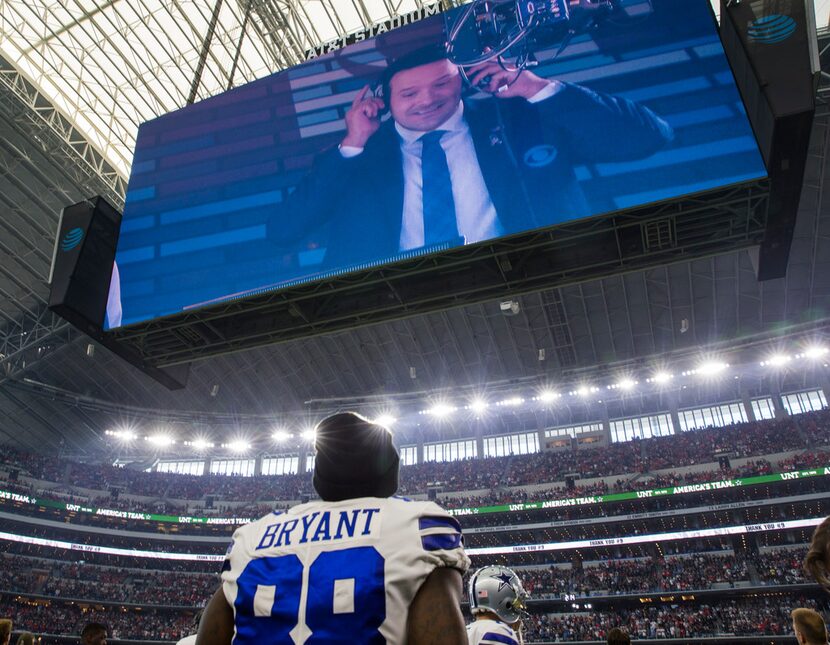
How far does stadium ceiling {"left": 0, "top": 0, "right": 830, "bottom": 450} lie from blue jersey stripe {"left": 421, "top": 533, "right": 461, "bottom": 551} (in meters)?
20.1

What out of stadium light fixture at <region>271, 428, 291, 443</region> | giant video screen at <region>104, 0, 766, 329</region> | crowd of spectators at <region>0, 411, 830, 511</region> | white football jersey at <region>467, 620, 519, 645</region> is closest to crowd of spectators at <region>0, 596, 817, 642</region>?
crowd of spectators at <region>0, 411, 830, 511</region>

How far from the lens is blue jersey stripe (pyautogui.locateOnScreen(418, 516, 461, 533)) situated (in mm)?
1657

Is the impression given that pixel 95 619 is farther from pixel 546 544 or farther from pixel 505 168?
pixel 505 168

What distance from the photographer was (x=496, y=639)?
2861 millimetres

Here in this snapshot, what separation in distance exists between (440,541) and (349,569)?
0.26 meters

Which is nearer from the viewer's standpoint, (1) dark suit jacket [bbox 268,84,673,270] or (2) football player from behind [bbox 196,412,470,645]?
(2) football player from behind [bbox 196,412,470,645]

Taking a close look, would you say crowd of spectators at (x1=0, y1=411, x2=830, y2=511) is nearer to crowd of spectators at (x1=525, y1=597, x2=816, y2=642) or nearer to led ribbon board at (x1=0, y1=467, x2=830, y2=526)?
led ribbon board at (x1=0, y1=467, x2=830, y2=526)

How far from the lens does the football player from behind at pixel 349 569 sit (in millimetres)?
1509

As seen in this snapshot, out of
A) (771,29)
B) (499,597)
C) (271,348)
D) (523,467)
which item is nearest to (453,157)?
(771,29)

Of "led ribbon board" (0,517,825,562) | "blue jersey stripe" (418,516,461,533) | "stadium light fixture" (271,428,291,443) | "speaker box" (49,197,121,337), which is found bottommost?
"blue jersey stripe" (418,516,461,533)

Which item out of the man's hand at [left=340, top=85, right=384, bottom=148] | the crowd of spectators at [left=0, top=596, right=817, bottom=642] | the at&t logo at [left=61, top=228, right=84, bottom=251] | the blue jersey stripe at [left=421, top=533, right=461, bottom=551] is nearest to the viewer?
the blue jersey stripe at [left=421, top=533, right=461, bottom=551]

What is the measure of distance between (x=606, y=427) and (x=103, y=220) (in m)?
35.0

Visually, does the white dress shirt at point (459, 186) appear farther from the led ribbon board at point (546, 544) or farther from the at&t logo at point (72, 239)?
the led ribbon board at point (546, 544)

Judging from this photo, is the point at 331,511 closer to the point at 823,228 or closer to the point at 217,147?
the point at 217,147
